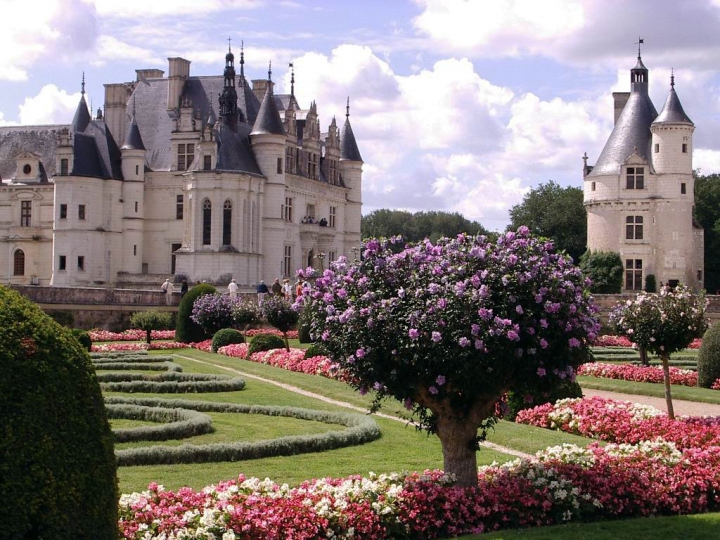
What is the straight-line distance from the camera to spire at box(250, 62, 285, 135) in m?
57.3

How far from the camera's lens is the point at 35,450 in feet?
22.3

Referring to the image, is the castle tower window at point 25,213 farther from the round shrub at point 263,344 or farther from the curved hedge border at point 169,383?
the curved hedge border at point 169,383

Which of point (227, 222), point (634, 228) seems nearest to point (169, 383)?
point (227, 222)

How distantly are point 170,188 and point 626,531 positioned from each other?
51846mm

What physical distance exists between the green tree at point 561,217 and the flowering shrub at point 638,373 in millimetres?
57530

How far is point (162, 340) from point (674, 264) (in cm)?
3351

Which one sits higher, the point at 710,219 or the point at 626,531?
the point at 710,219

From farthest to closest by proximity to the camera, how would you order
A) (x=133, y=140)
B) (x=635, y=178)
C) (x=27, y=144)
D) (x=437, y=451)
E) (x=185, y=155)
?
(x=27, y=144), (x=635, y=178), (x=185, y=155), (x=133, y=140), (x=437, y=451)

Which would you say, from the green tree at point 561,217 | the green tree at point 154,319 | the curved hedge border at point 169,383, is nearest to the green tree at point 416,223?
the green tree at point 561,217

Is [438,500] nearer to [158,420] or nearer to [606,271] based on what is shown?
[158,420]

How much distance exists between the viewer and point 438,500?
1043 cm

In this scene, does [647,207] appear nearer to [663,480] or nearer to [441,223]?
[663,480]

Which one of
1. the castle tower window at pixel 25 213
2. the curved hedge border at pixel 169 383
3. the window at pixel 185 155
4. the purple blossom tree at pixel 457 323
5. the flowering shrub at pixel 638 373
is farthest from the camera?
the castle tower window at pixel 25 213

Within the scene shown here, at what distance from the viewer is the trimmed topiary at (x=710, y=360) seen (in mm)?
23344
